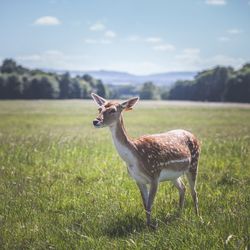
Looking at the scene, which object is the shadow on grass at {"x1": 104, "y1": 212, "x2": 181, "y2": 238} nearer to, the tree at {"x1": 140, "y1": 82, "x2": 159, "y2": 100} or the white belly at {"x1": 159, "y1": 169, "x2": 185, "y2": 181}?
the white belly at {"x1": 159, "y1": 169, "x2": 185, "y2": 181}

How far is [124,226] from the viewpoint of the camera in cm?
779

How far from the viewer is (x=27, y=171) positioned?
482 inches

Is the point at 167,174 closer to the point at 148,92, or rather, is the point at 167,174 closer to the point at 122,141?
the point at 122,141

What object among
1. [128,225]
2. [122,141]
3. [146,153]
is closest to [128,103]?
[122,141]

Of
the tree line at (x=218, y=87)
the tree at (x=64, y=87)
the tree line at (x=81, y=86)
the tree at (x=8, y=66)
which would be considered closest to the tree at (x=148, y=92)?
the tree line at (x=218, y=87)

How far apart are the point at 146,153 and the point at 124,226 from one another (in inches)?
51.8

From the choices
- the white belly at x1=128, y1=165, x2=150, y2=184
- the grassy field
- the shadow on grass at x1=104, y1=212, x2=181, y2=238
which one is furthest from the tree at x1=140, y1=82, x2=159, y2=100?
the white belly at x1=128, y1=165, x2=150, y2=184

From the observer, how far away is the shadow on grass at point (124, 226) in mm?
7452

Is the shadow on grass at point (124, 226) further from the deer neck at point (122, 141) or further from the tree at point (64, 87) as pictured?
the tree at point (64, 87)

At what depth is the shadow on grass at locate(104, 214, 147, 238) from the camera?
7.45 meters

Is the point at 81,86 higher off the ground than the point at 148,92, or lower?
higher

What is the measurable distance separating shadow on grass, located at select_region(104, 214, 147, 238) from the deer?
0.25m

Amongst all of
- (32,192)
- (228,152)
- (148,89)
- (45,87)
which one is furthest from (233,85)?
(32,192)

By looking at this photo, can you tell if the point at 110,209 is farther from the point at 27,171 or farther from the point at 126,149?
the point at 27,171
